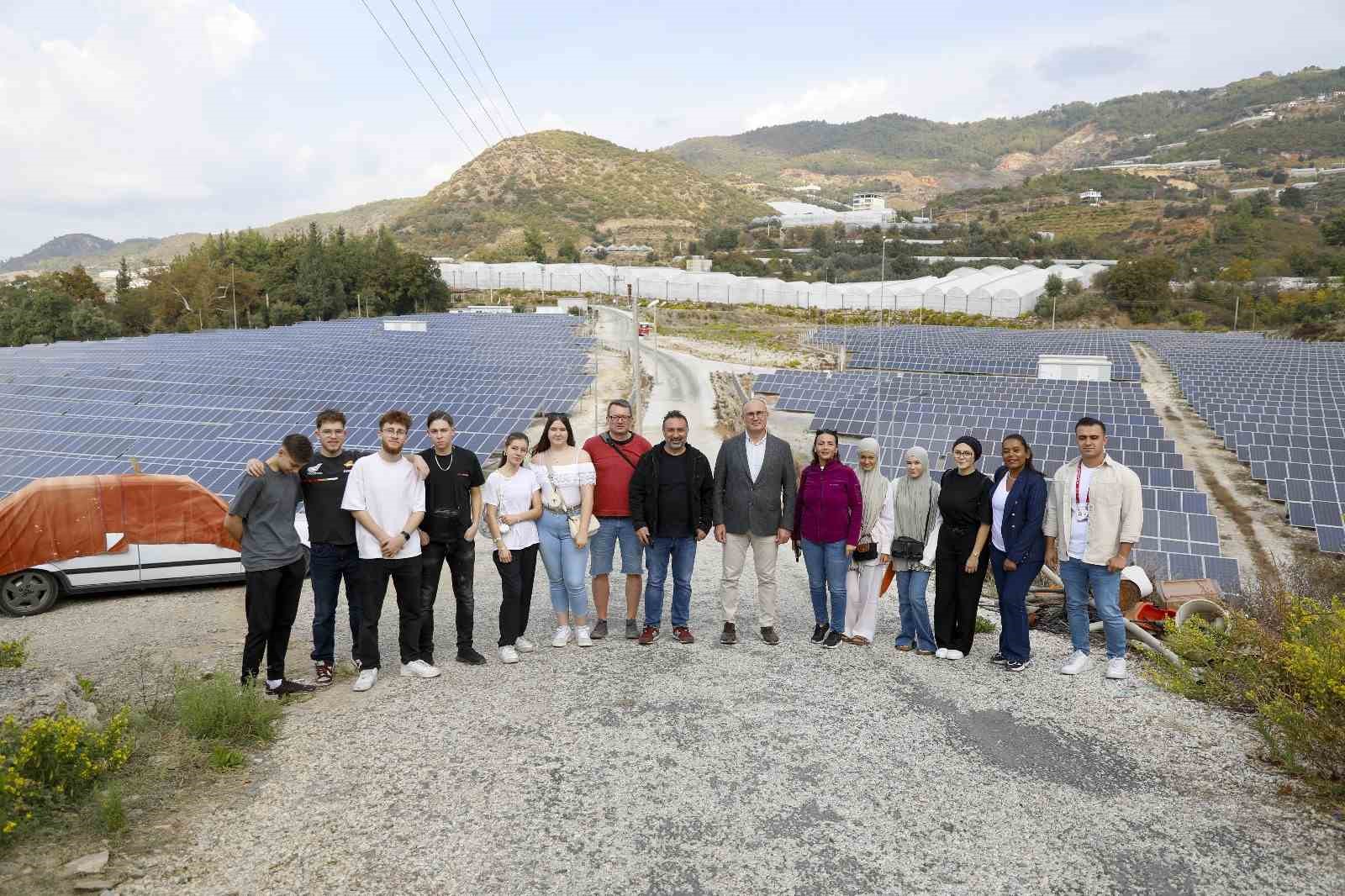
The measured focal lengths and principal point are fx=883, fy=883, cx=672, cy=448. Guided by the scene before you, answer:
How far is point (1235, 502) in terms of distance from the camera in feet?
62.9

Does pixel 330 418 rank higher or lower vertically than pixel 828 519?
higher

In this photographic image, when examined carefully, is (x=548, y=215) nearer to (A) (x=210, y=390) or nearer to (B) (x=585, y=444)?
(A) (x=210, y=390)

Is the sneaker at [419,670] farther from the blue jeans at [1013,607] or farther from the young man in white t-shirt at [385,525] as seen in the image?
the blue jeans at [1013,607]

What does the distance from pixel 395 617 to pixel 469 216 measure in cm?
12551

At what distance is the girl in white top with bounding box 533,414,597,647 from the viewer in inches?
243

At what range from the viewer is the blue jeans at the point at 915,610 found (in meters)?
6.46

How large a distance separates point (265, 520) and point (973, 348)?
4010 cm

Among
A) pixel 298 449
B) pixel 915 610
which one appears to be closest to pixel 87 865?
pixel 298 449

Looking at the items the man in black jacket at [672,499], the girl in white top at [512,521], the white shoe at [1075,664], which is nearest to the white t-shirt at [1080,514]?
the white shoe at [1075,664]

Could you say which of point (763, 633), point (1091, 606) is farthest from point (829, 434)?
point (1091, 606)

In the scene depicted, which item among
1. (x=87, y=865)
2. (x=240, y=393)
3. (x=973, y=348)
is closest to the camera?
(x=87, y=865)

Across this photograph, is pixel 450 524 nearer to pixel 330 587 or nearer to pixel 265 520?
pixel 330 587

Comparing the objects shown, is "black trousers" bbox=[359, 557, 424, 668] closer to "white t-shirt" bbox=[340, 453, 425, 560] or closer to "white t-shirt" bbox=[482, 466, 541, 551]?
"white t-shirt" bbox=[340, 453, 425, 560]

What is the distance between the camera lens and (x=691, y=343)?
5234 cm
